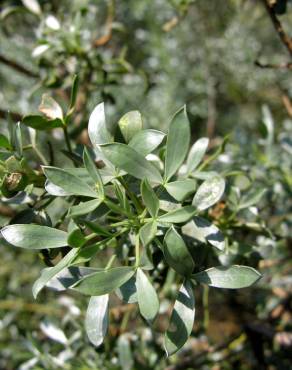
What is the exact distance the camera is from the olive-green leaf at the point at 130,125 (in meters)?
0.49

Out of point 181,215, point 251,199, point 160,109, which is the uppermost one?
point 181,215

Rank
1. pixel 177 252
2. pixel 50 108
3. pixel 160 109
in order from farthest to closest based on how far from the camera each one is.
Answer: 1. pixel 160 109
2. pixel 50 108
3. pixel 177 252

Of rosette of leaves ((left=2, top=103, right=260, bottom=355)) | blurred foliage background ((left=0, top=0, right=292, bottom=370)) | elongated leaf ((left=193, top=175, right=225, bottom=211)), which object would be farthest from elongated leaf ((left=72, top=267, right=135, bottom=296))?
blurred foliage background ((left=0, top=0, right=292, bottom=370))

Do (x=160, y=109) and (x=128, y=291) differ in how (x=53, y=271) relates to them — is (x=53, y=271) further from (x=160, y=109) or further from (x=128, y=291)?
(x=160, y=109)

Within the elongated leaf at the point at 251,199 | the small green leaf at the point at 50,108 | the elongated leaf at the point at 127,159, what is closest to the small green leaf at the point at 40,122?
the small green leaf at the point at 50,108

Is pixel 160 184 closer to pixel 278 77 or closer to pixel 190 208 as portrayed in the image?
pixel 190 208

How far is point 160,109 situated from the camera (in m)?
1.49

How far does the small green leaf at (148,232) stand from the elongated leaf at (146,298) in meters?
0.04

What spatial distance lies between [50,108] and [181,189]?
191 mm

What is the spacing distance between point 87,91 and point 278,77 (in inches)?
42.3

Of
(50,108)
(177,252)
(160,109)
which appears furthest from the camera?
(160,109)

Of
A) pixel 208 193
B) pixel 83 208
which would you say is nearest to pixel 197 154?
pixel 208 193

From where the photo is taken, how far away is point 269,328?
915 millimetres

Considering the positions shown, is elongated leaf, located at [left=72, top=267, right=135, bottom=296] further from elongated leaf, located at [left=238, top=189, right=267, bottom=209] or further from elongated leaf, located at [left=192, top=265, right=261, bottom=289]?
elongated leaf, located at [left=238, top=189, right=267, bottom=209]
